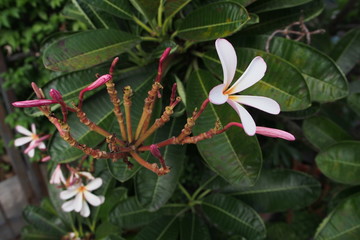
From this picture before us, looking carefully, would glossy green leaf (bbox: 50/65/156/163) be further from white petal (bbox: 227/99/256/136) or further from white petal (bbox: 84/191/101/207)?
white petal (bbox: 227/99/256/136)

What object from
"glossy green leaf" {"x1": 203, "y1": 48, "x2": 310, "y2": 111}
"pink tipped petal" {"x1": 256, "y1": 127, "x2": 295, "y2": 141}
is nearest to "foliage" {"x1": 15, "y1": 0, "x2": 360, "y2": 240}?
"glossy green leaf" {"x1": 203, "y1": 48, "x2": 310, "y2": 111}

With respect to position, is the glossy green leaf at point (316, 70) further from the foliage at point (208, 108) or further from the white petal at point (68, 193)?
the white petal at point (68, 193)

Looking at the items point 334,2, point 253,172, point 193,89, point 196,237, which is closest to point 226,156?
point 253,172

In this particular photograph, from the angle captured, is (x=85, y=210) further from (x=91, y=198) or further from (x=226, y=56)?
(x=226, y=56)

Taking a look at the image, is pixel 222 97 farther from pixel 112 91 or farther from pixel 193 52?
pixel 193 52

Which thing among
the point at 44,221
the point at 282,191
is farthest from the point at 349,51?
the point at 44,221

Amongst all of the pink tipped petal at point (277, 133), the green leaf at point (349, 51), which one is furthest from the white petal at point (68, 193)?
the green leaf at point (349, 51)
